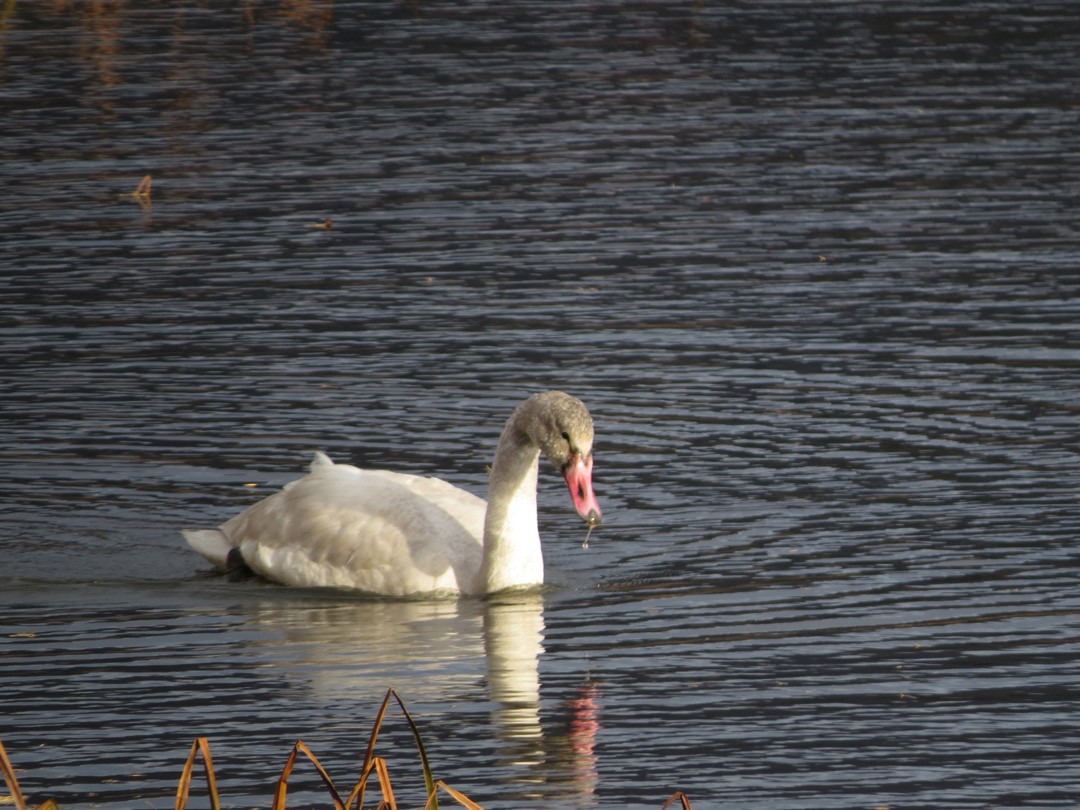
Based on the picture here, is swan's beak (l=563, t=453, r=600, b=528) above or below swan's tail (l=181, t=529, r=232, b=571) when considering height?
above

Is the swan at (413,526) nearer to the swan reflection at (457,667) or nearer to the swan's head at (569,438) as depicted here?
the swan's head at (569,438)

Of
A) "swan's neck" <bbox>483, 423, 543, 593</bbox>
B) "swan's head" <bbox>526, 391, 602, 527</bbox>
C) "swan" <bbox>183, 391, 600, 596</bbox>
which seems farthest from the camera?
"swan's neck" <bbox>483, 423, 543, 593</bbox>

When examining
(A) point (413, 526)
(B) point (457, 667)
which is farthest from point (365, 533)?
(B) point (457, 667)

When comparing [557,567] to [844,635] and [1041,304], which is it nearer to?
[844,635]

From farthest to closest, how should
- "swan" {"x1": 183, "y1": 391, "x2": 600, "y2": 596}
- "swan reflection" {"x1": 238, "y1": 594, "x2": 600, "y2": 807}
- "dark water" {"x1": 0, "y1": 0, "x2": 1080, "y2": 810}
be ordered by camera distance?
"swan" {"x1": 183, "y1": 391, "x2": 600, "y2": 596}, "dark water" {"x1": 0, "y1": 0, "x2": 1080, "y2": 810}, "swan reflection" {"x1": 238, "y1": 594, "x2": 600, "y2": 807}

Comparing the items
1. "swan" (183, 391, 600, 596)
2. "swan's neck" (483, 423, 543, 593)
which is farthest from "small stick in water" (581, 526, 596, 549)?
"swan's neck" (483, 423, 543, 593)

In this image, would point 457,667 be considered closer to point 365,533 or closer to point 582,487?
point 582,487

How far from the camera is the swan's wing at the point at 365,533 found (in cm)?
1241

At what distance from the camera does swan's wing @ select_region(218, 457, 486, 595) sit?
12414 millimetres

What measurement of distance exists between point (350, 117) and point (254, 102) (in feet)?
6.81

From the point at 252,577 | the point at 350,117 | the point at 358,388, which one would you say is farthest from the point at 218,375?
the point at 350,117

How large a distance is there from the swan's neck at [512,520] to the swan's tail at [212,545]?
1509 mm

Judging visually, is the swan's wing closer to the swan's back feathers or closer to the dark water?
the swan's back feathers

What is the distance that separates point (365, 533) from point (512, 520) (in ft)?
2.81
